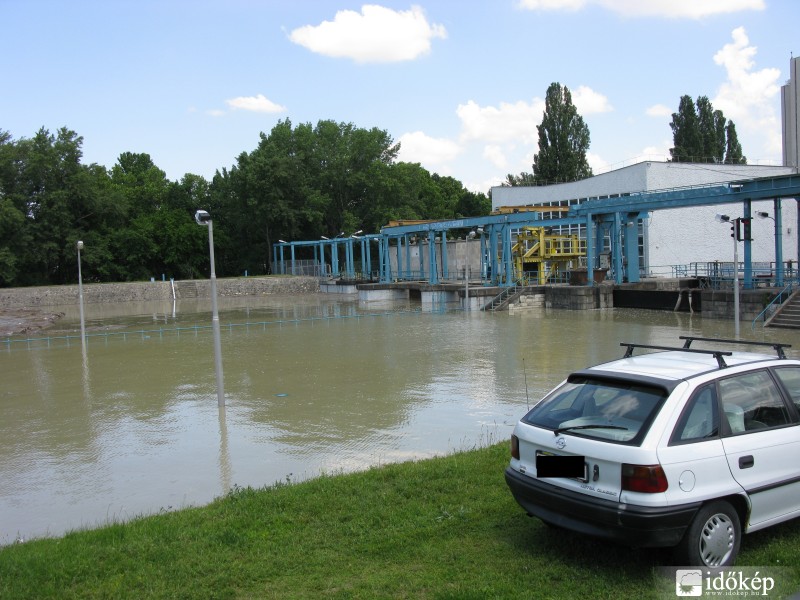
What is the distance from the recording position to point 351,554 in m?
5.25

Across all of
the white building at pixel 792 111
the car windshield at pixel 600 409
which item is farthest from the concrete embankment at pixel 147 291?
the car windshield at pixel 600 409

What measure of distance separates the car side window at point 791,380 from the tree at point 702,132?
218 feet

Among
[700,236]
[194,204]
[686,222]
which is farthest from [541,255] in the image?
[194,204]

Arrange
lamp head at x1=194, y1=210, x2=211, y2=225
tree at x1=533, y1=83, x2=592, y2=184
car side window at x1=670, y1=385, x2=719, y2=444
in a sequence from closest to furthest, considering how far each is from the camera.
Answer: car side window at x1=670, y1=385, x2=719, y2=444, lamp head at x1=194, y1=210, x2=211, y2=225, tree at x1=533, y1=83, x2=592, y2=184

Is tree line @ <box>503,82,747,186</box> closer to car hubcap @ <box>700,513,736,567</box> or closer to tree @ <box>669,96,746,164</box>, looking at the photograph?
tree @ <box>669,96,746,164</box>

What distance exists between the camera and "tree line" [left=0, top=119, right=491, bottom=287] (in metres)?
64.3

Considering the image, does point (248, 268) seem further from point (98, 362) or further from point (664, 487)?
point (664, 487)

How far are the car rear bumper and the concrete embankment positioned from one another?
60.7 meters

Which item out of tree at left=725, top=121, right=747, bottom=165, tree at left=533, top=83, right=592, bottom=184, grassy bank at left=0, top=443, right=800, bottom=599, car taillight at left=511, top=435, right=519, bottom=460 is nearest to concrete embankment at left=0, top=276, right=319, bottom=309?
tree at left=533, top=83, right=592, bottom=184

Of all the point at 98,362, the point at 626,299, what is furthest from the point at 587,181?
the point at 98,362

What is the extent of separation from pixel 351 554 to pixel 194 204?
82112 mm

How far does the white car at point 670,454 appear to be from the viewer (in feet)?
14.9

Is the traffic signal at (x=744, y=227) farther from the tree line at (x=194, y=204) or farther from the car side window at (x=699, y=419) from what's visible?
the tree line at (x=194, y=204)

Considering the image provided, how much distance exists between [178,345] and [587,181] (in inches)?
1527
